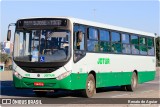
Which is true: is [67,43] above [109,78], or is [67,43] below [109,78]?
above

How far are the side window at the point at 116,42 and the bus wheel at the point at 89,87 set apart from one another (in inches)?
117

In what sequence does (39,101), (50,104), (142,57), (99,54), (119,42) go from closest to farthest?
(50,104) < (39,101) < (99,54) < (119,42) < (142,57)

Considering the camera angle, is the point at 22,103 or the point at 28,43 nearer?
the point at 22,103

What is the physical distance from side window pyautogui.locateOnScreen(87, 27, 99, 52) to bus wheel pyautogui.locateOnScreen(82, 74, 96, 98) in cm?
114

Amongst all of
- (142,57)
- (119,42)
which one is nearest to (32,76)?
(119,42)

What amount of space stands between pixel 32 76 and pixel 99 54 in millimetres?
3605

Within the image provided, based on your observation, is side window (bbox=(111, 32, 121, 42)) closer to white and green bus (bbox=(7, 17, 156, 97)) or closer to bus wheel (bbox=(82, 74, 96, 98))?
white and green bus (bbox=(7, 17, 156, 97))

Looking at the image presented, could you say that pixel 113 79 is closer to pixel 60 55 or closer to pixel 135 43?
pixel 135 43

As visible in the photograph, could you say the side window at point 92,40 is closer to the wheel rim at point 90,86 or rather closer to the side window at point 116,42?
the wheel rim at point 90,86

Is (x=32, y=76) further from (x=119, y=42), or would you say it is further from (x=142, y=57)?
(x=142, y=57)

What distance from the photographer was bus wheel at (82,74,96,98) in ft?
58.9

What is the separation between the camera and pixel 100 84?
1936cm

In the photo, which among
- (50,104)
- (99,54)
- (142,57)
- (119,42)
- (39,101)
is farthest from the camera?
(142,57)

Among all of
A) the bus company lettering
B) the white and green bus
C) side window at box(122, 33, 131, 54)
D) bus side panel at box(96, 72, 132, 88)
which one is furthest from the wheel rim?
side window at box(122, 33, 131, 54)
